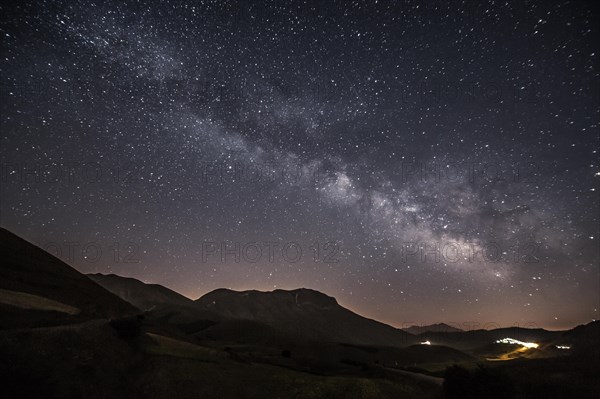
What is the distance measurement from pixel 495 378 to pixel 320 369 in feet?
64.1

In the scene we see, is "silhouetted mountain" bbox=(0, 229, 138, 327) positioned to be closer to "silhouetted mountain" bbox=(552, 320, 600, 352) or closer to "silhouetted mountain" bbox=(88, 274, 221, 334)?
"silhouetted mountain" bbox=(88, 274, 221, 334)

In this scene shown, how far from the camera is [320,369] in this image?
41156 millimetres

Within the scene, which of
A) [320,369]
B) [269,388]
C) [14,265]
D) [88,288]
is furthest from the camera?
[88,288]

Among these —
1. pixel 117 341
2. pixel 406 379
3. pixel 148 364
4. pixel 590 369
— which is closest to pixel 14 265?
pixel 117 341

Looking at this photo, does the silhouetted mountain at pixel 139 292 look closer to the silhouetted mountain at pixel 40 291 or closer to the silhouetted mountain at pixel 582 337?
the silhouetted mountain at pixel 40 291

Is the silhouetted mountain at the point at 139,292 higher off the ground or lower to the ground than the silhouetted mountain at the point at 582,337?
higher

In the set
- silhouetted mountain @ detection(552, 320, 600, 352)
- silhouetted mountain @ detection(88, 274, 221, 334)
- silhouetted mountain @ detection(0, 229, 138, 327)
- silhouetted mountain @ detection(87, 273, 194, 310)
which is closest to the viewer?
silhouetted mountain @ detection(0, 229, 138, 327)

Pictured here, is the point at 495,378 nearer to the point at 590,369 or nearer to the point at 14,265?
the point at 590,369

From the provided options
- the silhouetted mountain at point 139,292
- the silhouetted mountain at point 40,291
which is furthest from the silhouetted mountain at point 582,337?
the silhouetted mountain at point 139,292

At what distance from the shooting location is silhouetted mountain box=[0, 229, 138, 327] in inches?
1394

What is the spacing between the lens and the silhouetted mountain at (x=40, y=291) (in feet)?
116

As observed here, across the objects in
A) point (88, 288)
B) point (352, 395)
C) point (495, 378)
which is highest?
point (88, 288)

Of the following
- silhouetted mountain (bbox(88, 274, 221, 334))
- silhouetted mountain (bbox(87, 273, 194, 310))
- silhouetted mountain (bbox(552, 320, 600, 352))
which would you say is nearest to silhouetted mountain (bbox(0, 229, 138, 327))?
silhouetted mountain (bbox(88, 274, 221, 334))

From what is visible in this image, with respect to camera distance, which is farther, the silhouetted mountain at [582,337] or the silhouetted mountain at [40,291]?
the silhouetted mountain at [582,337]
